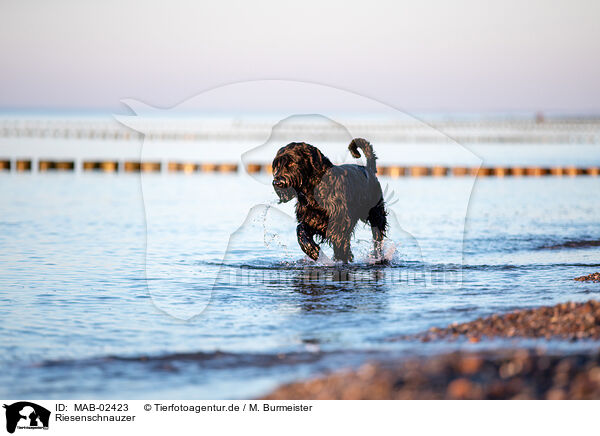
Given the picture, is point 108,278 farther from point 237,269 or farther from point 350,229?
point 350,229

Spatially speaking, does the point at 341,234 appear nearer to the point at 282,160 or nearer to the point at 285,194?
the point at 285,194

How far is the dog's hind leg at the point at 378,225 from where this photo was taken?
11.8 meters

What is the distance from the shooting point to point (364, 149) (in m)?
11.1

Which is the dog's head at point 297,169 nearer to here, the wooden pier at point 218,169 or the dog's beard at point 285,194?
the dog's beard at point 285,194

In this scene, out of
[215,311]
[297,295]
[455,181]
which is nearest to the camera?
[215,311]

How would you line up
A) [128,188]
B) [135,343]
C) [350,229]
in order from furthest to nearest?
1. [128,188]
2. [350,229]
3. [135,343]

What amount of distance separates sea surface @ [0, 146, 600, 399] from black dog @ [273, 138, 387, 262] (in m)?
0.38

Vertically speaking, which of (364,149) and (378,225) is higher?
(364,149)

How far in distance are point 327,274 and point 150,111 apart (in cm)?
378

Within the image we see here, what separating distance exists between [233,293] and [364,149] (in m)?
2.75

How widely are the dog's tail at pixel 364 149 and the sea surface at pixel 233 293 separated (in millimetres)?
948

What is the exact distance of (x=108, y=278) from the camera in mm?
11172

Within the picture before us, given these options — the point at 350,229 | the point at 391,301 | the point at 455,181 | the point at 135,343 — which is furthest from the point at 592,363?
the point at 455,181
